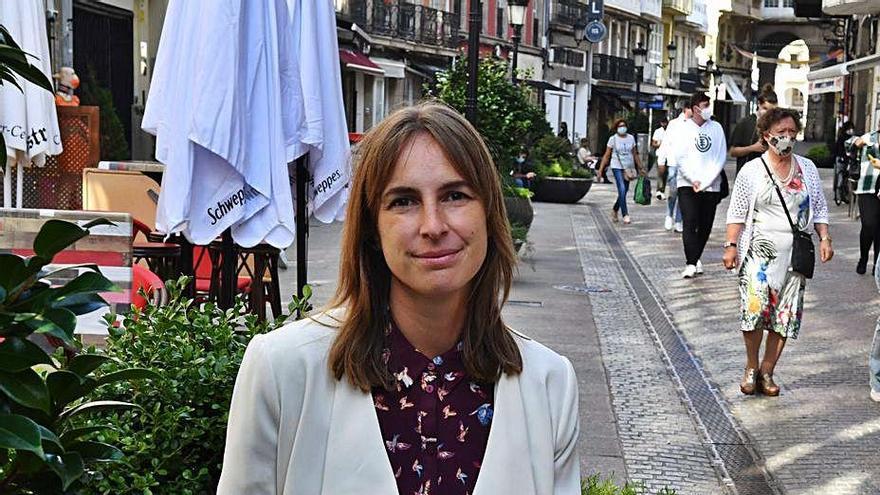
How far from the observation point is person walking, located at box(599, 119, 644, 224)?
23.4 m

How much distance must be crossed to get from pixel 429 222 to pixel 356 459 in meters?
0.37

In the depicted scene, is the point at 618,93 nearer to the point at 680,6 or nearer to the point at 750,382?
the point at 680,6

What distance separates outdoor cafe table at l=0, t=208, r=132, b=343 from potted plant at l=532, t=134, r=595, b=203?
21.6 metres

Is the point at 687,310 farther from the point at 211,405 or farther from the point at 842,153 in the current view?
the point at 842,153

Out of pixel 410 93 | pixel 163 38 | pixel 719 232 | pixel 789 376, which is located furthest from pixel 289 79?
pixel 410 93

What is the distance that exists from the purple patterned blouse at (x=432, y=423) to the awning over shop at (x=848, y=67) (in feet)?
99.8

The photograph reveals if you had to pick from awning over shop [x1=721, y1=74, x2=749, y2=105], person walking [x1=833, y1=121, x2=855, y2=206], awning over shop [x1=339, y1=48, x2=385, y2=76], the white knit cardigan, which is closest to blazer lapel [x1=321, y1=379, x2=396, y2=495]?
the white knit cardigan

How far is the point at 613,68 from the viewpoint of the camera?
225 ft

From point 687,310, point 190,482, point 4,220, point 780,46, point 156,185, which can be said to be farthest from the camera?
point 780,46

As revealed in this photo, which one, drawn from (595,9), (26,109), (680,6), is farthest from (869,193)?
(680,6)

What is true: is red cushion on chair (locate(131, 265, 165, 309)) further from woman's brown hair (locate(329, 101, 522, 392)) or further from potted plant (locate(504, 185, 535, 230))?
potted plant (locate(504, 185, 535, 230))

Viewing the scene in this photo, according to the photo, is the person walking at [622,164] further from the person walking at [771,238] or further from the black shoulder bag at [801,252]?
the black shoulder bag at [801,252]

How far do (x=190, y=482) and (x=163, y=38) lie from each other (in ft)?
12.2

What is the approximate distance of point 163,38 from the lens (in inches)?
275
